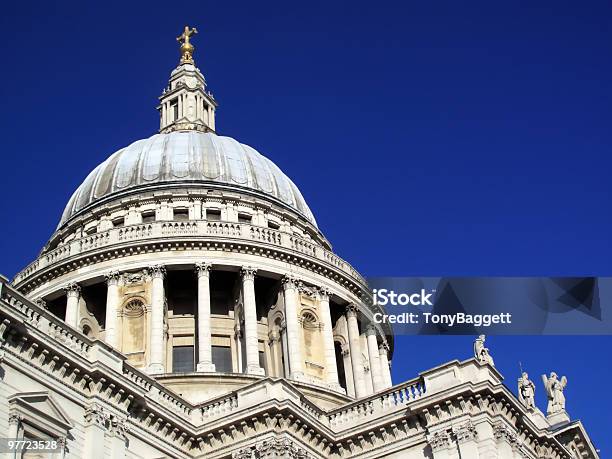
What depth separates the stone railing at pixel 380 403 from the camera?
115 ft

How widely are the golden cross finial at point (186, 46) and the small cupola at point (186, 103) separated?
3.75ft

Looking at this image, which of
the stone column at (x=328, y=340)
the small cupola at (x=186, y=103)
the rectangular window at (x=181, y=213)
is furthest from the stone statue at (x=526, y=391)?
the small cupola at (x=186, y=103)

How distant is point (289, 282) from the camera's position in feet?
162

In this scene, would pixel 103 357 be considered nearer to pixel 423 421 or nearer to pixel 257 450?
pixel 257 450

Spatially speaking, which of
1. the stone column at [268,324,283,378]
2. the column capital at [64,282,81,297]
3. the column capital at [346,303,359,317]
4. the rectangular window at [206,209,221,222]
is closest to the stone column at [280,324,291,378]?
the stone column at [268,324,283,378]

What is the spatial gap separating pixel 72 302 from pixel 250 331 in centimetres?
934

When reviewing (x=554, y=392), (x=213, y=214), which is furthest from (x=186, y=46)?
(x=554, y=392)

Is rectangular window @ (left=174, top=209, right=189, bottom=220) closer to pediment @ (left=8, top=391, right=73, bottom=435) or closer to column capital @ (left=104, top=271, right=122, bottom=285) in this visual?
column capital @ (left=104, top=271, right=122, bottom=285)

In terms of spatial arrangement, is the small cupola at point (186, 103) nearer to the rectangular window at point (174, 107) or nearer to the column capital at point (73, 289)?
the rectangular window at point (174, 107)

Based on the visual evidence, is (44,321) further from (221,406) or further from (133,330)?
(133,330)

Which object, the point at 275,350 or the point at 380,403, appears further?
the point at 275,350

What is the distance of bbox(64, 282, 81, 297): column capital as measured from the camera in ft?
160

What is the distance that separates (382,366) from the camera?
177 ft

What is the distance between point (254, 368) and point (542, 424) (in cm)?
1404
